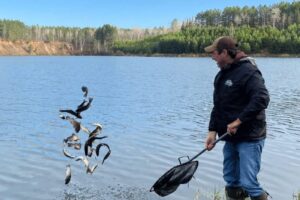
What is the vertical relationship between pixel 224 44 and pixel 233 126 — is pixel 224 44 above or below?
above

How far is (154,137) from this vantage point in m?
20.4

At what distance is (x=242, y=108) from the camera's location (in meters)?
7.62

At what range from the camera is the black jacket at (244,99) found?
7.39m

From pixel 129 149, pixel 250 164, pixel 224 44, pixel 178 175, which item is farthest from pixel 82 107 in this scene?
pixel 129 149

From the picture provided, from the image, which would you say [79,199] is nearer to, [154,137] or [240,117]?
[240,117]

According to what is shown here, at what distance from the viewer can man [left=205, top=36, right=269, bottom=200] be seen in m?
7.42

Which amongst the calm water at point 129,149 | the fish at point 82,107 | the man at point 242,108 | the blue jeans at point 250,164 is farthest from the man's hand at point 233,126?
the calm water at point 129,149

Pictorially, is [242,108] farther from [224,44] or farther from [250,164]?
[224,44]

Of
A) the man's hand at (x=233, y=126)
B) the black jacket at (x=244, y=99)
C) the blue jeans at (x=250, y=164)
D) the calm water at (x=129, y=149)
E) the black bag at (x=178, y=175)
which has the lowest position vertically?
the calm water at (x=129, y=149)

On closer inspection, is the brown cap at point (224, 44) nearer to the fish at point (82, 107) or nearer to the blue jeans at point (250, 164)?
the blue jeans at point (250, 164)

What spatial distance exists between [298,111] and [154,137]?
40.6ft

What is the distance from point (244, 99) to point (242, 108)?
14cm

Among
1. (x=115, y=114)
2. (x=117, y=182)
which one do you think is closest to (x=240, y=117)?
(x=117, y=182)

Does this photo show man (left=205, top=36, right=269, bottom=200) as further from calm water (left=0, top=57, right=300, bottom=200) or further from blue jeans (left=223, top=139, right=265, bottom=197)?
calm water (left=0, top=57, right=300, bottom=200)
